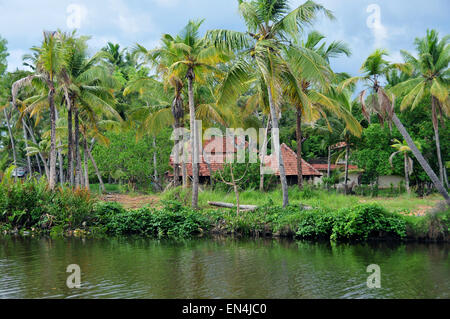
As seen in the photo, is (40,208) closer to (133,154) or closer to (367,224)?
(133,154)

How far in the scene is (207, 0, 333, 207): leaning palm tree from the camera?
51.7 ft

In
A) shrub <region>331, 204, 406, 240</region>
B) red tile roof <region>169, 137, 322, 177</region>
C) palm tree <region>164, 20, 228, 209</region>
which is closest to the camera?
shrub <region>331, 204, 406, 240</region>

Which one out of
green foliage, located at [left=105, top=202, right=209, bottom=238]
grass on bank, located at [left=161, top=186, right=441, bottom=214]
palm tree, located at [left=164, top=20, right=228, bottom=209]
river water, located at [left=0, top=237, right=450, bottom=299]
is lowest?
river water, located at [left=0, top=237, right=450, bottom=299]

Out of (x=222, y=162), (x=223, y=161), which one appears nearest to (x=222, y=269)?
(x=223, y=161)

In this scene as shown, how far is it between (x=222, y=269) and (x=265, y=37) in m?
9.22

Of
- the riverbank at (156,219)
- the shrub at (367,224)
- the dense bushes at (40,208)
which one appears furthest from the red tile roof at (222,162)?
the shrub at (367,224)

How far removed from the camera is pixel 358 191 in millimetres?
28484

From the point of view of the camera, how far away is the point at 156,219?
17.5m

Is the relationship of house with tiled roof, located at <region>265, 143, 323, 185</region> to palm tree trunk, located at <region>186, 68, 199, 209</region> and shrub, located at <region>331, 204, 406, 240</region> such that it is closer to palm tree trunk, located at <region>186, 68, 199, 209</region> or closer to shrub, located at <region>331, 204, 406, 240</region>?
palm tree trunk, located at <region>186, 68, 199, 209</region>

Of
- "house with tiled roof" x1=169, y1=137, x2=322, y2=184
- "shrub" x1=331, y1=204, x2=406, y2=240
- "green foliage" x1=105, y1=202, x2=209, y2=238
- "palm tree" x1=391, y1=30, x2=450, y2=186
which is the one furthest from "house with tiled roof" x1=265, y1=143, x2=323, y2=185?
"shrub" x1=331, y1=204, x2=406, y2=240

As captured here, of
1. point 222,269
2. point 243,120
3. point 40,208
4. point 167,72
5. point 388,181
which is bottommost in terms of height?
point 222,269

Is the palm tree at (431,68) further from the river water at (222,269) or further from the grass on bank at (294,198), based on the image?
the river water at (222,269)

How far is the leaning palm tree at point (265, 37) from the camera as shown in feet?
51.7

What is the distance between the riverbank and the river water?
81 centimetres
